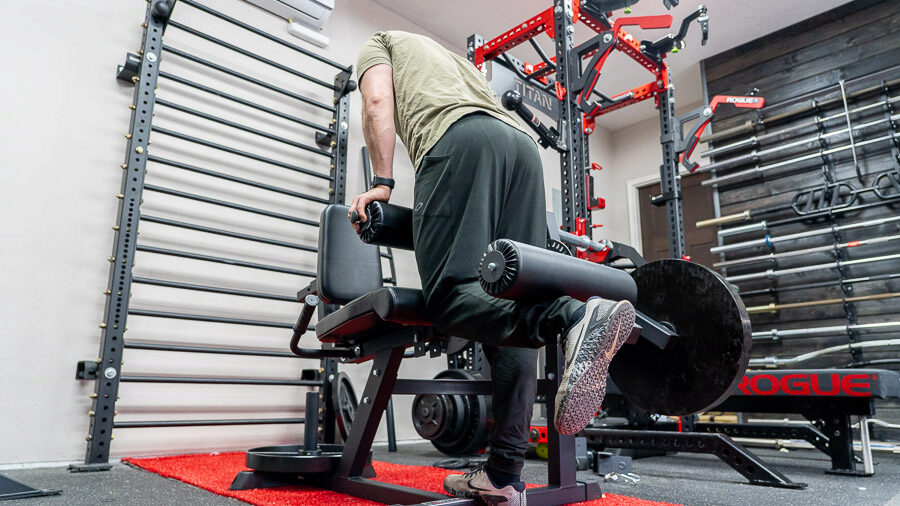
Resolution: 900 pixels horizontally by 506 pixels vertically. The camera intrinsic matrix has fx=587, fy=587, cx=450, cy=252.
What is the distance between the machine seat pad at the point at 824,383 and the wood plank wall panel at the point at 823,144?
1.55 meters

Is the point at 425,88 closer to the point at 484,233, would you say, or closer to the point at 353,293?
the point at 484,233

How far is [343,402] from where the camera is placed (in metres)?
2.99

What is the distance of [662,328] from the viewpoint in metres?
1.63

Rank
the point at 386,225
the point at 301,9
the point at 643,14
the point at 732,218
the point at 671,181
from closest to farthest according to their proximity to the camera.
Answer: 1. the point at 386,225
2. the point at 671,181
3. the point at 301,9
4. the point at 643,14
5. the point at 732,218

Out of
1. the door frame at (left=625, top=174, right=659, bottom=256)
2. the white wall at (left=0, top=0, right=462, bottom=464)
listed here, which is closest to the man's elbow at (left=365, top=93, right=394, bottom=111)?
the white wall at (left=0, top=0, right=462, bottom=464)

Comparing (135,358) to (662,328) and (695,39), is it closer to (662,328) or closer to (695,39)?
(662,328)

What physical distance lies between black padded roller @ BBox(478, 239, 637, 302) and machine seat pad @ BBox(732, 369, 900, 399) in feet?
5.61

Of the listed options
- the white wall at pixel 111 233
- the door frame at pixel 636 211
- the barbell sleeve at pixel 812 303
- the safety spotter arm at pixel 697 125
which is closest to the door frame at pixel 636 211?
the door frame at pixel 636 211

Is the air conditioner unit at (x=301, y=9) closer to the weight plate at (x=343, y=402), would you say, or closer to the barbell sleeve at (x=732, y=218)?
the weight plate at (x=343, y=402)

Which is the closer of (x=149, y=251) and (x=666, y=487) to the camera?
(x=666, y=487)

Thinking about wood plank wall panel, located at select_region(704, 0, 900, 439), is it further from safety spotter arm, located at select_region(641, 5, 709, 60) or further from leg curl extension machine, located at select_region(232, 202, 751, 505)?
leg curl extension machine, located at select_region(232, 202, 751, 505)

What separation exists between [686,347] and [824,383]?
44.7 inches

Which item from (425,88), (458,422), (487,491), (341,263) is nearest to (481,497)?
(487,491)

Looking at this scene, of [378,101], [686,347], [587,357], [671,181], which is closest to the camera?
[587,357]
